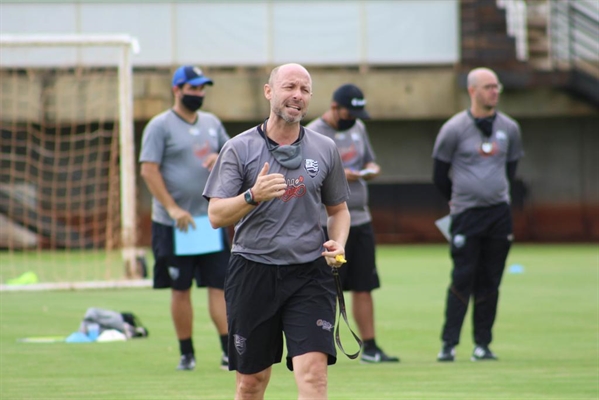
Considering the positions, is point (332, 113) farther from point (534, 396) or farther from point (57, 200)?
point (57, 200)

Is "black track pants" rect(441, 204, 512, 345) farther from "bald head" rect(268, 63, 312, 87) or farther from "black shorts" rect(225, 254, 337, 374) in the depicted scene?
"bald head" rect(268, 63, 312, 87)

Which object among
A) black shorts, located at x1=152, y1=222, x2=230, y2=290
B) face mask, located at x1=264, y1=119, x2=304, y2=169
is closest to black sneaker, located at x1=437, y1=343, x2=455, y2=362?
black shorts, located at x1=152, y1=222, x2=230, y2=290

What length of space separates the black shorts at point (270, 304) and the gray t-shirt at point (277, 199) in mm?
62

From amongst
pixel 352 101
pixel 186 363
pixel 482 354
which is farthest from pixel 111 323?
pixel 482 354


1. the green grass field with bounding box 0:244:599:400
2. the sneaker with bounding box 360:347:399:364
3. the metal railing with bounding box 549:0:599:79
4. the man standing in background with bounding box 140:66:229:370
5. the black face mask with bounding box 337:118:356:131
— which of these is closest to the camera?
the green grass field with bounding box 0:244:599:400

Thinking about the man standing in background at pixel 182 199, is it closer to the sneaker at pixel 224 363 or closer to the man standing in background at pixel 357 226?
the sneaker at pixel 224 363

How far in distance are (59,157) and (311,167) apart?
18477 mm

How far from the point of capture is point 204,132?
9.50 meters

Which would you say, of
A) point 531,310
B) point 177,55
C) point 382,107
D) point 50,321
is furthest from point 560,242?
point 50,321

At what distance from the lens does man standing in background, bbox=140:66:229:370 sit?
9.34m

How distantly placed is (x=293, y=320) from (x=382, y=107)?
61.8ft

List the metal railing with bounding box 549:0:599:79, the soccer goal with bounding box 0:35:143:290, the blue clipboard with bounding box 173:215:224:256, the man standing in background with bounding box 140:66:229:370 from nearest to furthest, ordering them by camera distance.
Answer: the blue clipboard with bounding box 173:215:224:256 < the man standing in background with bounding box 140:66:229:370 < the soccer goal with bounding box 0:35:143:290 < the metal railing with bounding box 549:0:599:79

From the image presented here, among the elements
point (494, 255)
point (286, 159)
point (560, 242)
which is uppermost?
point (286, 159)

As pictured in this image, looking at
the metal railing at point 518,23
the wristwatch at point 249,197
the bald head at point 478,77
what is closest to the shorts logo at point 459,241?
the bald head at point 478,77
